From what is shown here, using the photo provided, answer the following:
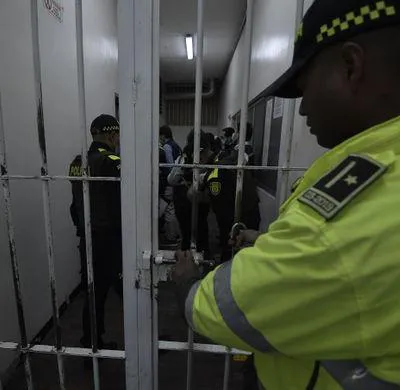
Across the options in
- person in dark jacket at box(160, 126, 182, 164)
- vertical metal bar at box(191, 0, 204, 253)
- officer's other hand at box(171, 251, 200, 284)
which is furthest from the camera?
person in dark jacket at box(160, 126, 182, 164)

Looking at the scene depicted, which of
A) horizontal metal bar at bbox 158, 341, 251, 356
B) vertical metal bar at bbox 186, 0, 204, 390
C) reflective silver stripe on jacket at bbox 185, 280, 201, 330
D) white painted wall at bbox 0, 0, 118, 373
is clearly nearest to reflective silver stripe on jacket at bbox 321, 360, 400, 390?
reflective silver stripe on jacket at bbox 185, 280, 201, 330

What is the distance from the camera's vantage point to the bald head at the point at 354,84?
1.46 feet

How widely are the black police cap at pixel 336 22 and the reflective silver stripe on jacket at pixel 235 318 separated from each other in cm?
38

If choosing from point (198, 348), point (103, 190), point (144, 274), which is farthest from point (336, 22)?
point (103, 190)

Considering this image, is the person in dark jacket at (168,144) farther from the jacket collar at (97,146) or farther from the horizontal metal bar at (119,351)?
the horizontal metal bar at (119,351)

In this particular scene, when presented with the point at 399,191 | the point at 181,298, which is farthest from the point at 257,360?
the point at 399,191

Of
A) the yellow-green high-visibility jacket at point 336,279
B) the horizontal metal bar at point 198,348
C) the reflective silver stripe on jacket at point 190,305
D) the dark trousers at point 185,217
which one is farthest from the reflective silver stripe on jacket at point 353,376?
the dark trousers at point 185,217

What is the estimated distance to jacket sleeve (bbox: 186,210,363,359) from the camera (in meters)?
0.41

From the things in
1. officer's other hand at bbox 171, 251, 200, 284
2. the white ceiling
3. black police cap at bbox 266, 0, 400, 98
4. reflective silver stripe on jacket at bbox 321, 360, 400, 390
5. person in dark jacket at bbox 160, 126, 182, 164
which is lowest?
reflective silver stripe on jacket at bbox 321, 360, 400, 390

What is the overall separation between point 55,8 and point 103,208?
4.69 feet

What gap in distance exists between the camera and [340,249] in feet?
1.32

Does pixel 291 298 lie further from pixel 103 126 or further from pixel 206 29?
pixel 206 29

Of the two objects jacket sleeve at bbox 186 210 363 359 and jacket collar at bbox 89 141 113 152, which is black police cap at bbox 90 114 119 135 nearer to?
jacket collar at bbox 89 141 113 152

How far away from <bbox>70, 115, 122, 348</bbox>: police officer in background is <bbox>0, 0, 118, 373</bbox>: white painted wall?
0.92ft
